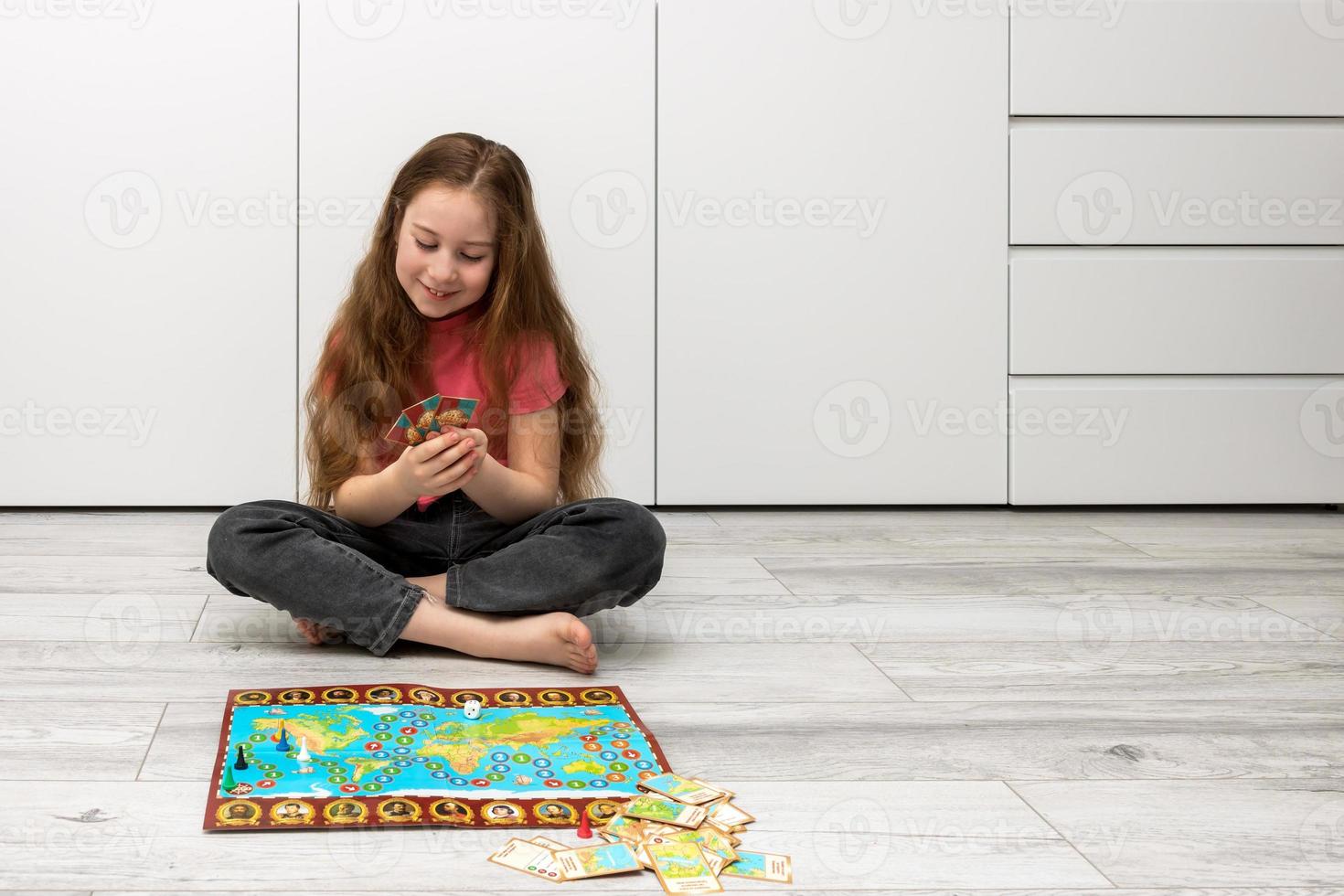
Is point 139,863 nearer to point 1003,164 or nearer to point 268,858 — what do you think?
point 268,858

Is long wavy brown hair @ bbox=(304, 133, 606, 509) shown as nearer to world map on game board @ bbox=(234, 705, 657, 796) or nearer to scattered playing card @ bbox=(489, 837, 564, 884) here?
world map on game board @ bbox=(234, 705, 657, 796)

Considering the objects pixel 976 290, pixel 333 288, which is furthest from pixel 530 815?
pixel 976 290

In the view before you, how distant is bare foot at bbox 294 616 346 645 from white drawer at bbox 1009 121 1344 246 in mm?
1584

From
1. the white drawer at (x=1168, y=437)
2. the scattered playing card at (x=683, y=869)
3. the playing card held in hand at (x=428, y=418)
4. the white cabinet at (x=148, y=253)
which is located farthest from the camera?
the white drawer at (x=1168, y=437)

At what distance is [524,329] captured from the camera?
1.46 metres

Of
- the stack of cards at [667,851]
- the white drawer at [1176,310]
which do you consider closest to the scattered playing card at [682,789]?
the stack of cards at [667,851]

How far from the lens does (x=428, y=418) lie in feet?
4.15

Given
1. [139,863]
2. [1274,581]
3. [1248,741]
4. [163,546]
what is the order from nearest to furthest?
[139,863], [1248,741], [1274,581], [163,546]

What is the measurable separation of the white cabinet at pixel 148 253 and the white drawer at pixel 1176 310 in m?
1.43

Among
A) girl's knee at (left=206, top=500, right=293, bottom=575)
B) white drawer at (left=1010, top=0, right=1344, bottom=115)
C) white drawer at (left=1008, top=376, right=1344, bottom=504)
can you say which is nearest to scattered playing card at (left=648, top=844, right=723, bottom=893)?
girl's knee at (left=206, top=500, right=293, bottom=575)

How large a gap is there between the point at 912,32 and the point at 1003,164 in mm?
303

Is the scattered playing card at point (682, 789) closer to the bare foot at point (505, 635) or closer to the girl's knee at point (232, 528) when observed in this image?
the bare foot at point (505, 635)

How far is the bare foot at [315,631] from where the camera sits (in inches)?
54.0

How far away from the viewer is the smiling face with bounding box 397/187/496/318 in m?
1.38
